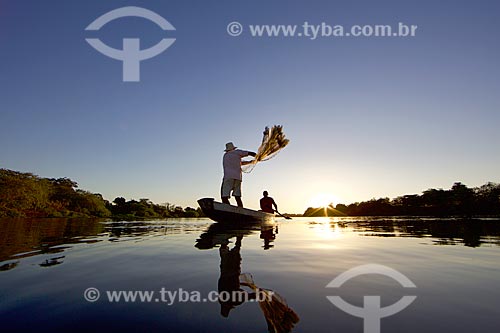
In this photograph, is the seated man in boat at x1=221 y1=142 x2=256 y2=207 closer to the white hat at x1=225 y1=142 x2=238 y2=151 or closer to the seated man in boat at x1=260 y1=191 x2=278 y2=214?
the white hat at x1=225 y1=142 x2=238 y2=151

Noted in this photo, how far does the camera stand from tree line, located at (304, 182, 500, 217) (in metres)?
66.2

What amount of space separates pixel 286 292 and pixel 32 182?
181 ft

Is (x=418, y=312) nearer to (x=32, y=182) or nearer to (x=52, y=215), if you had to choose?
(x=52, y=215)

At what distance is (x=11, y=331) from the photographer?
1828 millimetres

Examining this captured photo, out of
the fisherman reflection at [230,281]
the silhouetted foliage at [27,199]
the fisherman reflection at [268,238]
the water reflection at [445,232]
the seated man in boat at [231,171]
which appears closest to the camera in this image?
the fisherman reflection at [230,281]

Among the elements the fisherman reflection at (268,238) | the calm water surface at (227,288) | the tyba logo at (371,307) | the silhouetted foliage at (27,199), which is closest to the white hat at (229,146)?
the fisherman reflection at (268,238)

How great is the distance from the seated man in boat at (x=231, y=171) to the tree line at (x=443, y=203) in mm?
63521

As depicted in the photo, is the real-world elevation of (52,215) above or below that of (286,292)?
below

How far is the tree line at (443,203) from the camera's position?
217ft

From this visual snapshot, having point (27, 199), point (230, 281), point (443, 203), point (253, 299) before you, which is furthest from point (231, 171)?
point (443, 203)

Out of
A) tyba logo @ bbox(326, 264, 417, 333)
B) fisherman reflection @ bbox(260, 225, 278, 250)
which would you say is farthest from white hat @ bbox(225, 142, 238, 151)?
tyba logo @ bbox(326, 264, 417, 333)

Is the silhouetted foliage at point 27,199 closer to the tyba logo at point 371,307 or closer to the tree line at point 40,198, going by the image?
the tree line at point 40,198

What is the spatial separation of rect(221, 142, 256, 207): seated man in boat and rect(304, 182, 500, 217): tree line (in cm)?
6352

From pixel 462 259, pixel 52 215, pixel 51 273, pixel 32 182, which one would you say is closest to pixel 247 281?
pixel 51 273
